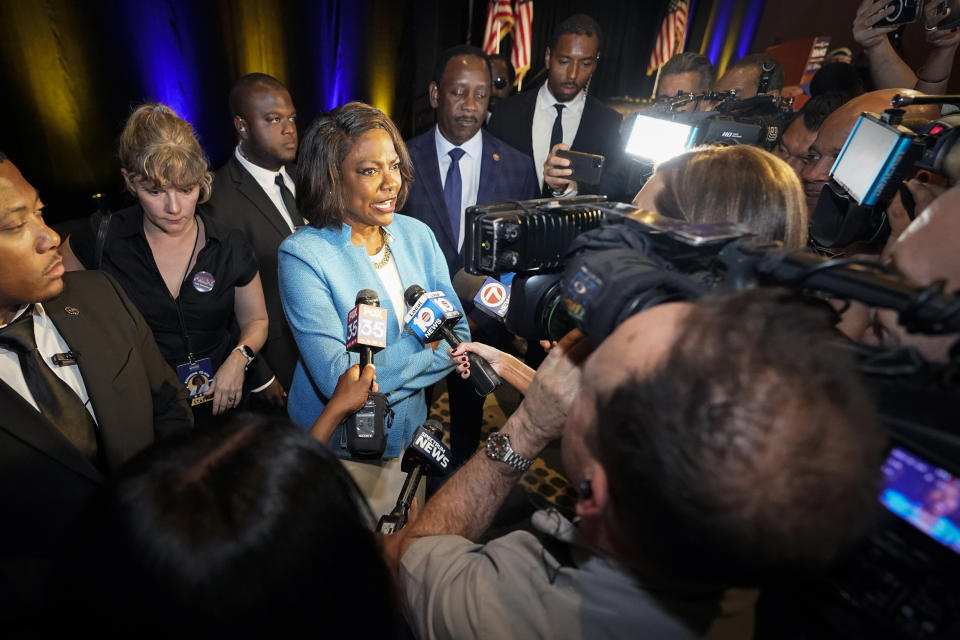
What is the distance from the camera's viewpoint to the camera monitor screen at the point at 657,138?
2004 millimetres

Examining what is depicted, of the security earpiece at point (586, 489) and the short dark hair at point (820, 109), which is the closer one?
the security earpiece at point (586, 489)

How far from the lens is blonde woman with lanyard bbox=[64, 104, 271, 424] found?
6.11ft

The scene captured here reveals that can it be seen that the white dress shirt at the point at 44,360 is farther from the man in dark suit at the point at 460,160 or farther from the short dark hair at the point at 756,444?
the man in dark suit at the point at 460,160

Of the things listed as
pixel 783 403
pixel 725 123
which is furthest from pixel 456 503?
pixel 725 123

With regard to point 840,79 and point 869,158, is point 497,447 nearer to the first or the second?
point 869,158

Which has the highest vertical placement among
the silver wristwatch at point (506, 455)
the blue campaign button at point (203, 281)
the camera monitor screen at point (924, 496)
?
the camera monitor screen at point (924, 496)

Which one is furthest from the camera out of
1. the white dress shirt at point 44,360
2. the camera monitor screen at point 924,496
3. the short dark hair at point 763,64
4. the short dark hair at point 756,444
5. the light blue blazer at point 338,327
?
the short dark hair at point 763,64

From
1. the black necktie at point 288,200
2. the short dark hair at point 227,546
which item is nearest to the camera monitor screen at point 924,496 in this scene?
the short dark hair at point 227,546

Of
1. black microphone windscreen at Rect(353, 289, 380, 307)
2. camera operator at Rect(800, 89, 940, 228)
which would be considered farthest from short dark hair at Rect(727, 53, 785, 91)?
black microphone windscreen at Rect(353, 289, 380, 307)

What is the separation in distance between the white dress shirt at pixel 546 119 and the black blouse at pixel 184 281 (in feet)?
7.10

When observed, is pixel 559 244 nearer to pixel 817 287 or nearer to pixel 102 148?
pixel 817 287

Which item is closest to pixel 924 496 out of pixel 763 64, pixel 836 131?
pixel 836 131

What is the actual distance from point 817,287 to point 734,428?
9.9 inches

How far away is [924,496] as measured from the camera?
2.23ft
